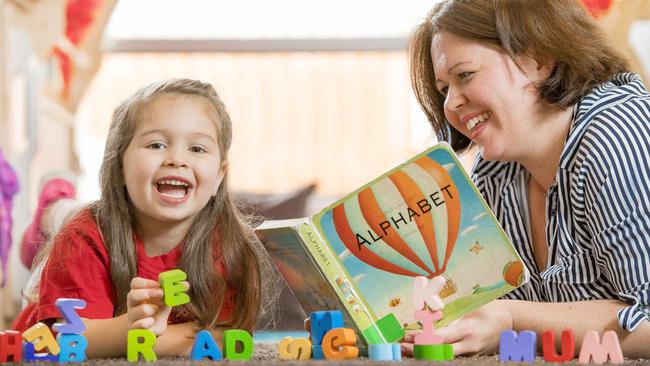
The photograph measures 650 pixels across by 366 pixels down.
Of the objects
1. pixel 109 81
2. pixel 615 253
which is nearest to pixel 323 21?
pixel 109 81

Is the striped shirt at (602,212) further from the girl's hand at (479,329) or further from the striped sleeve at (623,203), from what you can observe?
the girl's hand at (479,329)

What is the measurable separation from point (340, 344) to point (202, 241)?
1.32 ft

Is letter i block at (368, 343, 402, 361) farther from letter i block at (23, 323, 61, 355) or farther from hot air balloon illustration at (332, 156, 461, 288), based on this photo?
letter i block at (23, 323, 61, 355)

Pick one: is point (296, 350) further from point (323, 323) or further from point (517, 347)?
point (517, 347)

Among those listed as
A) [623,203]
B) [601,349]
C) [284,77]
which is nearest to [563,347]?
[601,349]

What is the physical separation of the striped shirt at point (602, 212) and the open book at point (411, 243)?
180 mm

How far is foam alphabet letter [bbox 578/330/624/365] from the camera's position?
3.15 feet

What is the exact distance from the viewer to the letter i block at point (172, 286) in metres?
1.01

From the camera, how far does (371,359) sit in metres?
0.99

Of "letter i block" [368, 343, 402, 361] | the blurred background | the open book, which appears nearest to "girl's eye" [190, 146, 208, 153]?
the open book

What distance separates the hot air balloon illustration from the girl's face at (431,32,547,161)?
0.76ft

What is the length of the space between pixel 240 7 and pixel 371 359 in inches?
90.9

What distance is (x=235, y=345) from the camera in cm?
106

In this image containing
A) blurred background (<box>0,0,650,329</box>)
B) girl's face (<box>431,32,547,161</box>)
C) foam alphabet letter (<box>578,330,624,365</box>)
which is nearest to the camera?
foam alphabet letter (<box>578,330,624,365</box>)
